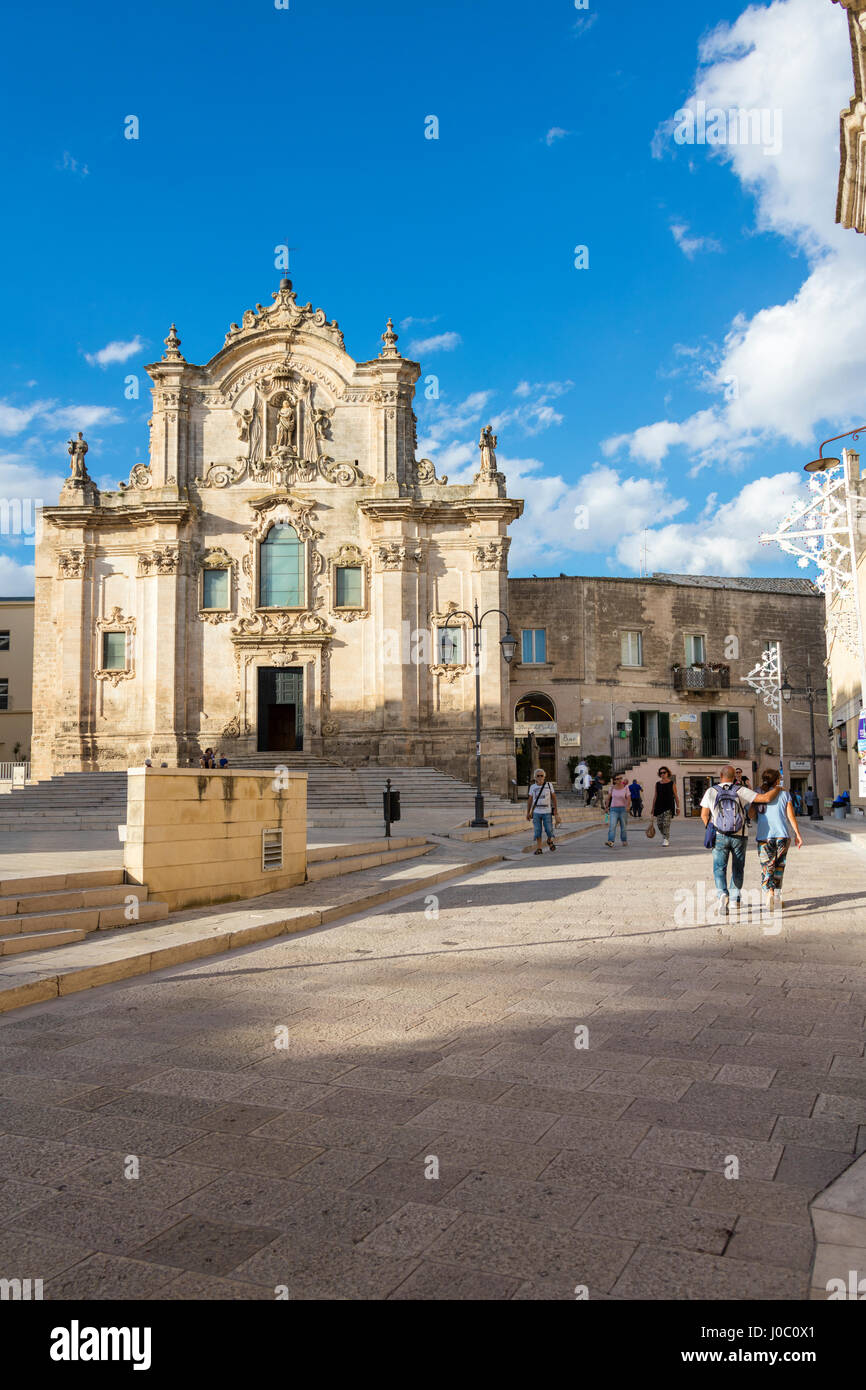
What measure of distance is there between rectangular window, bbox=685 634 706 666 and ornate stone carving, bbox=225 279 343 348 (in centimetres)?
1982

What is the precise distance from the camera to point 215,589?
35906 mm

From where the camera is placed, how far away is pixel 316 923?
1046cm

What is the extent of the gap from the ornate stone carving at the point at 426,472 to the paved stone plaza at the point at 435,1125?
29.7 metres

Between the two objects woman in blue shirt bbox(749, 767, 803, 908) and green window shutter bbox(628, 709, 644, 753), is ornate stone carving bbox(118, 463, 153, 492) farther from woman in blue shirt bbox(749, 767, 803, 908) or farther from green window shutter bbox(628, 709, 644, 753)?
woman in blue shirt bbox(749, 767, 803, 908)

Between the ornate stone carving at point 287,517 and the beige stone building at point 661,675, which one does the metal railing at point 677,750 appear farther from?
the ornate stone carving at point 287,517

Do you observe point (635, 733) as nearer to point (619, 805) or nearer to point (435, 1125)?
point (619, 805)

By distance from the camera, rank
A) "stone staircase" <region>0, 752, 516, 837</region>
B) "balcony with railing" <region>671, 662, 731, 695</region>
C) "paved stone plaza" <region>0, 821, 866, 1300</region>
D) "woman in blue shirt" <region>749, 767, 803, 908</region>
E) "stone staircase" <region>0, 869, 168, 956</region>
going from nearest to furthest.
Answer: "paved stone plaza" <region>0, 821, 866, 1300</region> < "stone staircase" <region>0, 869, 168, 956</region> < "woman in blue shirt" <region>749, 767, 803, 908</region> < "stone staircase" <region>0, 752, 516, 837</region> < "balcony with railing" <region>671, 662, 731, 695</region>

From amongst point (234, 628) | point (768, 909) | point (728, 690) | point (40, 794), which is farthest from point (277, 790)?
point (728, 690)

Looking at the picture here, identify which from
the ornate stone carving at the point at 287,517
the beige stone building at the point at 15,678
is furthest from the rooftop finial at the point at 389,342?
the beige stone building at the point at 15,678

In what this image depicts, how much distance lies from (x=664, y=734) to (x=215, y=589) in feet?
65.9

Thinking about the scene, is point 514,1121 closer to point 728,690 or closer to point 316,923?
point 316,923

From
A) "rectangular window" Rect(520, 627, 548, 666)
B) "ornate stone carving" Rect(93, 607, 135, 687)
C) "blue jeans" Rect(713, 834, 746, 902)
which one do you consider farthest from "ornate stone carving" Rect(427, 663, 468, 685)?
"blue jeans" Rect(713, 834, 746, 902)

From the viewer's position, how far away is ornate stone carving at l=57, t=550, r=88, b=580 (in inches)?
1415

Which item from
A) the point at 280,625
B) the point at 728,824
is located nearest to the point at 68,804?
the point at 280,625
